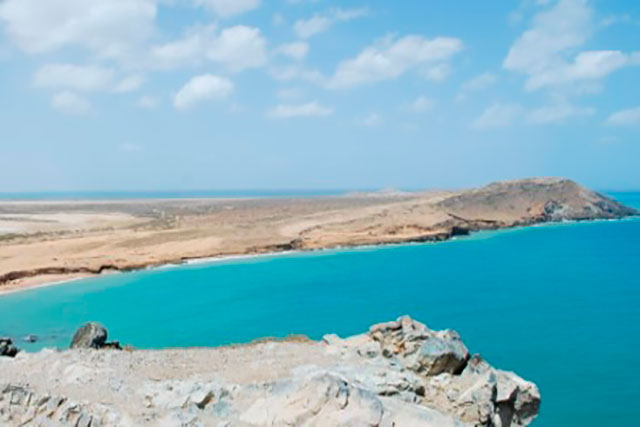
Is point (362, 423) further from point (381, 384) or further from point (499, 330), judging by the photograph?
point (499, 330)

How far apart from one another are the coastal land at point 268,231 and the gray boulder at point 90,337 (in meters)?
23.1

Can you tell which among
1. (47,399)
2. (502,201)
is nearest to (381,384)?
(47,399)

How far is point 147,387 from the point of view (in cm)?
1233

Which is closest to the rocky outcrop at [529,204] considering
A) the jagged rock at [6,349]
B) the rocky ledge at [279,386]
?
the rocky ledge at [279,386]

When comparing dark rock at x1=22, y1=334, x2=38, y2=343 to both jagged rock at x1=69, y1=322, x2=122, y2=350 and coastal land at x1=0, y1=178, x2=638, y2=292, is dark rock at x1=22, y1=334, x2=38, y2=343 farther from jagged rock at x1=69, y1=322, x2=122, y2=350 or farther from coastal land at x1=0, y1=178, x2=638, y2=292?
coastal land at x1=0, y1=178, x2=638, y2=292

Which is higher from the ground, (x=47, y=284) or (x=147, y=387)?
(x=147, y=387)

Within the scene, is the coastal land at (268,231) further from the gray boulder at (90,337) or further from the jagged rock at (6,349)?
the jagged rock at (6,349)

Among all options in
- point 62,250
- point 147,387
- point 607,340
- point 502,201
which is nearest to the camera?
point 147,387

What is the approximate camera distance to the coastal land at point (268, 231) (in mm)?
47000

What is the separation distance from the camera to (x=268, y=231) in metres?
A: 67.8

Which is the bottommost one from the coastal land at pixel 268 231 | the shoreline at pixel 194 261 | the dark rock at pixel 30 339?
the dark rock at pixel 30 339

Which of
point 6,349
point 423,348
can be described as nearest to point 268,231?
point 6,349

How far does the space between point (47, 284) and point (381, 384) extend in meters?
34.0

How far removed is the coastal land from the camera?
154ft
